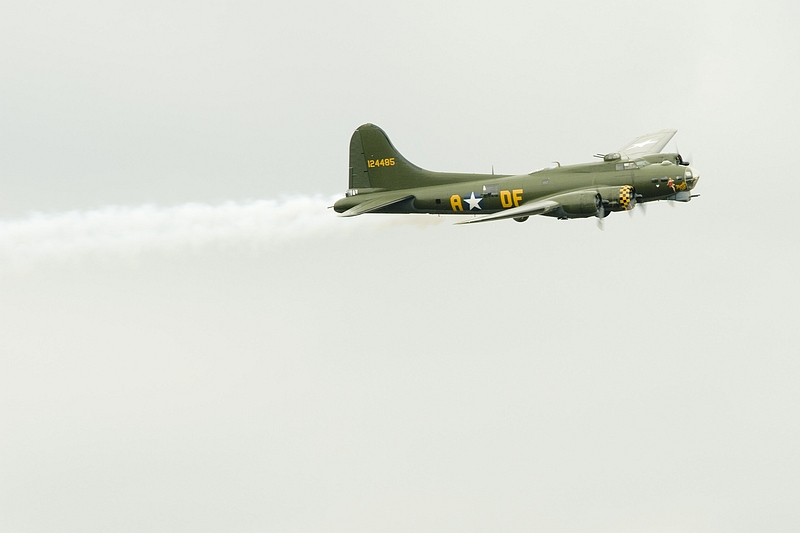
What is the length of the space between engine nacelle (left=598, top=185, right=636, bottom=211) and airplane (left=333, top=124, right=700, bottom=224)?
0.04 metres

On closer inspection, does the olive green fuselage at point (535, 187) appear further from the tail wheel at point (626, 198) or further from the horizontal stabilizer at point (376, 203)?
the tail wheel at point (626, 198)

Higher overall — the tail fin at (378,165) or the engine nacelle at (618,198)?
the tail fin at (378,165)

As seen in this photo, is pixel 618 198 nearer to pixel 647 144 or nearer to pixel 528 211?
pixel 528 211

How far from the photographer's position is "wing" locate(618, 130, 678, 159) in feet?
212

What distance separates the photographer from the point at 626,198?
2168 inches

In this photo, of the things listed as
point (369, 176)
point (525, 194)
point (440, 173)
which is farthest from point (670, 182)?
point (369, 176)

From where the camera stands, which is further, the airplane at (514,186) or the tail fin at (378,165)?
the tail fin at (378,165)

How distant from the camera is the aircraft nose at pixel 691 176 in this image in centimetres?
5609

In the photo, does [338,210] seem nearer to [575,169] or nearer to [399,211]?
[399,211]

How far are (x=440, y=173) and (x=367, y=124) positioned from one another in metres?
5.16

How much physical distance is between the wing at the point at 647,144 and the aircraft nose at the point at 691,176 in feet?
22.6

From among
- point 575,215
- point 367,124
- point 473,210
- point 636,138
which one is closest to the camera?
point 575,215

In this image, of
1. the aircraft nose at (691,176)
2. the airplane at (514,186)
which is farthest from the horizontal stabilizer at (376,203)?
the aircraft nose at (691,176)

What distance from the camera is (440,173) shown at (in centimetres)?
6119
